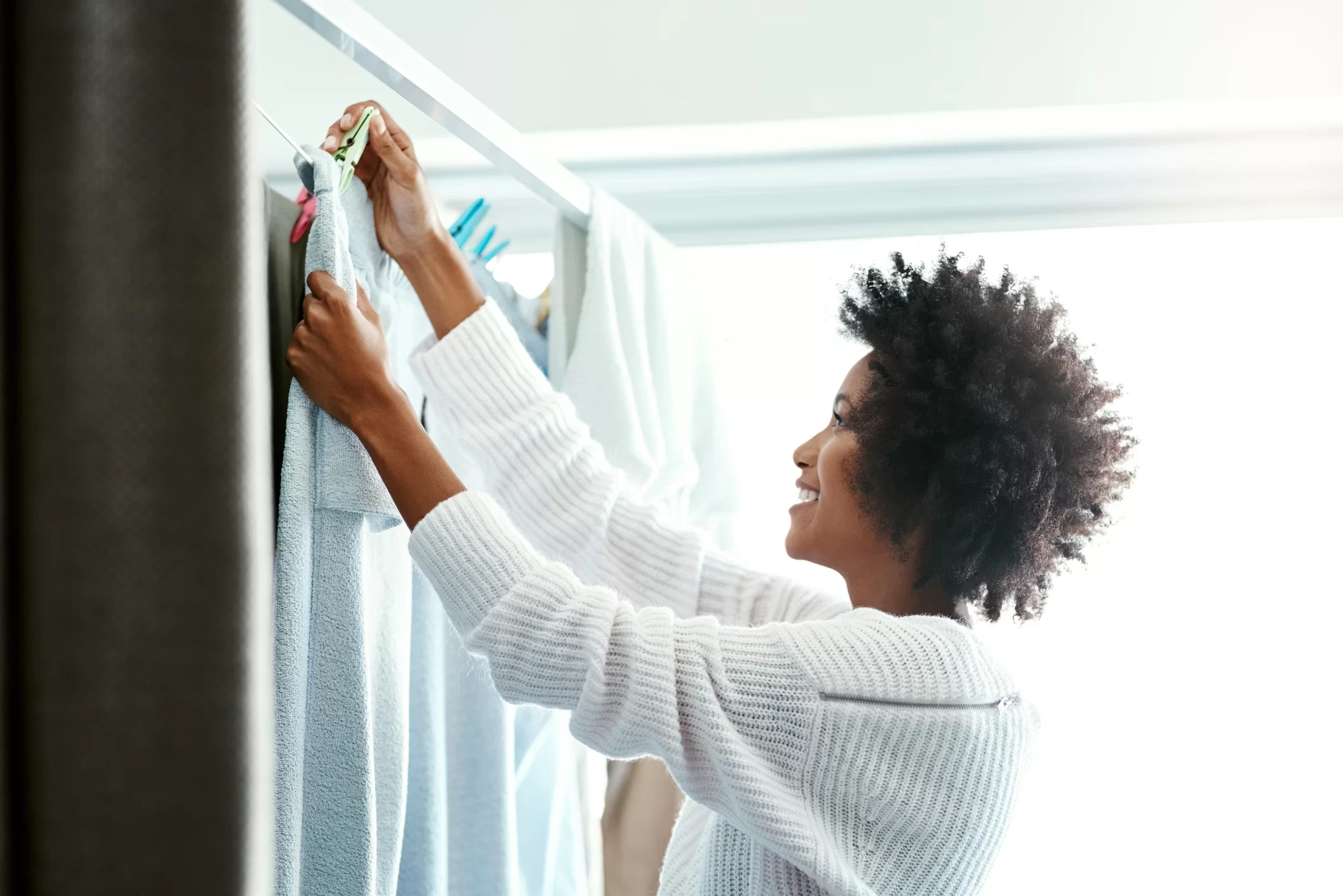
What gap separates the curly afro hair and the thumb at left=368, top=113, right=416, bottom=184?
437 mm

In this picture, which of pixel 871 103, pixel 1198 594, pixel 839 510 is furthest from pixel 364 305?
pixel 1198 594

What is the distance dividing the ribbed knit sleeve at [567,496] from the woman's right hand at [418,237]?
0.02 metres

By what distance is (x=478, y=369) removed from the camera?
98cm

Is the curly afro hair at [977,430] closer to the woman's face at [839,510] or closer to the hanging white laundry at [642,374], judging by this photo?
the woman's face at [839,510]

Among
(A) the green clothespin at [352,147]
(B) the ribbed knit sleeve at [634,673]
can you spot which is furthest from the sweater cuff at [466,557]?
(A) the green clothespin at [352,147]

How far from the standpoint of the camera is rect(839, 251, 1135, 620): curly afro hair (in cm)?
97

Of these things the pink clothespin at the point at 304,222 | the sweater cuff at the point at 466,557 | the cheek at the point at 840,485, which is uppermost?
the pink clothespin at the point at 304,222

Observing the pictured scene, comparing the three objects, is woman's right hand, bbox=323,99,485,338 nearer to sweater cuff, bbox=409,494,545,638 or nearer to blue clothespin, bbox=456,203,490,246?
blue clothespin, bbox=456,203,490,246

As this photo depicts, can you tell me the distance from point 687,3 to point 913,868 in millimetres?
1060

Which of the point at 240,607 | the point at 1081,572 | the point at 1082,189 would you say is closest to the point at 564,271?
the point at 1082,189

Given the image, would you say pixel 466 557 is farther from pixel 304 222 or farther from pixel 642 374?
pixel 642 374

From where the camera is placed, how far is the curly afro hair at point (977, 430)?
0.97m

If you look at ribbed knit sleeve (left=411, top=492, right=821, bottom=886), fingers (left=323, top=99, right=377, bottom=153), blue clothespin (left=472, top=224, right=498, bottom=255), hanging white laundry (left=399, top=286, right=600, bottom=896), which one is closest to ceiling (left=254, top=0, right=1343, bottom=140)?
blue clothespin (left=472, top=224, right=498, bottom=255)

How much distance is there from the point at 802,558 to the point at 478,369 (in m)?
0.35
